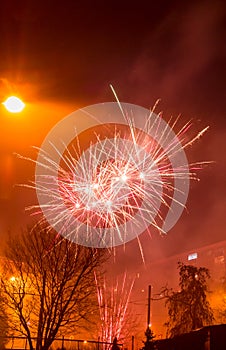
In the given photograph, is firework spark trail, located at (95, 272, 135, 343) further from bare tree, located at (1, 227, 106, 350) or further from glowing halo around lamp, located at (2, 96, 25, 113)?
glowing halo around lamp, located at (2, 96, 25, 113)

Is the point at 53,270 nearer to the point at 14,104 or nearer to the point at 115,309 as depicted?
the point at 14,104

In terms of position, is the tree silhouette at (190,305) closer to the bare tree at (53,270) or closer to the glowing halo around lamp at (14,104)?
the bare tree at (53,270)

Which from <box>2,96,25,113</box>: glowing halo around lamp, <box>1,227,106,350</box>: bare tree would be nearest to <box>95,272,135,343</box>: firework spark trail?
<box>1,227,106,350</box>: bare tree

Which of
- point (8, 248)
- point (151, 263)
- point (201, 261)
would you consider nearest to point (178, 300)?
point (8, 248)

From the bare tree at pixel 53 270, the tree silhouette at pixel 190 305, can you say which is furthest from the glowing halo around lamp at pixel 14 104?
the tree silhouette at pixel 190 305

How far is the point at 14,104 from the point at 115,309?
199 ft

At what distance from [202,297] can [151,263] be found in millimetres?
51227

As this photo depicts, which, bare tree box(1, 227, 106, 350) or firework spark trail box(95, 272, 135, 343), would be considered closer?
bare tree box(1, 227, 106, 350)

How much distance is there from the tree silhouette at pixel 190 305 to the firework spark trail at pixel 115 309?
575cm

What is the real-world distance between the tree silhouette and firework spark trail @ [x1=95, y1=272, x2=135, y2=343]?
5.75 meters

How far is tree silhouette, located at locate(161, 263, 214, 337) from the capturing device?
149 feet

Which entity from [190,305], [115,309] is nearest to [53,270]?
[190,305]

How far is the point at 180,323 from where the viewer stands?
4553 cm

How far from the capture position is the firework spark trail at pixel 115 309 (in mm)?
42094
